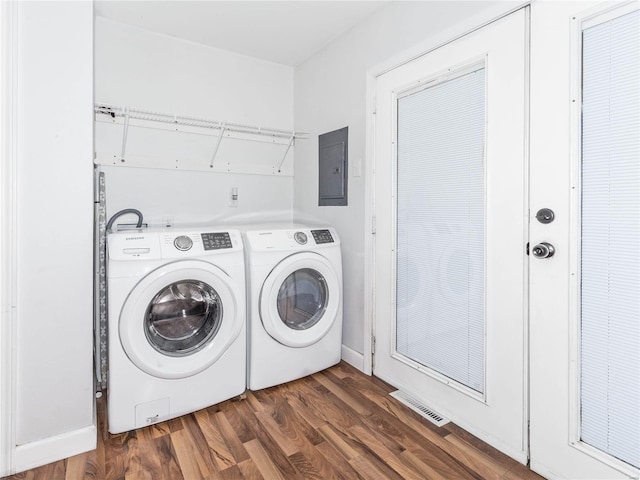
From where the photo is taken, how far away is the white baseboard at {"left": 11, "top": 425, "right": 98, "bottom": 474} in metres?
1.44

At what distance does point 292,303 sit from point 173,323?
0.70 m

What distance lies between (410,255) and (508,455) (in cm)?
102

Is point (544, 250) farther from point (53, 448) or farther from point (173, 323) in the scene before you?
point (53, 448)

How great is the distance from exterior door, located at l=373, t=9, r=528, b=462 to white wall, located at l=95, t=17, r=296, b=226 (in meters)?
1.12

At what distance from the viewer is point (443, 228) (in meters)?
1.81

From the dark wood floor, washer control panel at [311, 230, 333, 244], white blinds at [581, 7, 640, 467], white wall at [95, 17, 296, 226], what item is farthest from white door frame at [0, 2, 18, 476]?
white blinds at [581, 7, 640, 467]

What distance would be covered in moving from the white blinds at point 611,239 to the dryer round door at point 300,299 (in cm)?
131

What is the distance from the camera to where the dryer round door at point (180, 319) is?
1.63 metres

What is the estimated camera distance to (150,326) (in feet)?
5.75

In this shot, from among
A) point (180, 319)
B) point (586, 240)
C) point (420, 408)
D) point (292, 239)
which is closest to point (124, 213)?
point (180, 319)

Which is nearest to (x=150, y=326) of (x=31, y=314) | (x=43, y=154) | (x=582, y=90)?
(x=31, y=314)

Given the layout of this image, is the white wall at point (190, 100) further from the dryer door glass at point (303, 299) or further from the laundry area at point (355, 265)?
the dryer door glass at point (303, 299)

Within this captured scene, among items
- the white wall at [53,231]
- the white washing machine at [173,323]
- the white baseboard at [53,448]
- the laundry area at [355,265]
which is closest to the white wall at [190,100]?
the laundry area at [355,265]

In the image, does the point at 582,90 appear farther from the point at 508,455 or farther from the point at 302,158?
the point at 302,158
